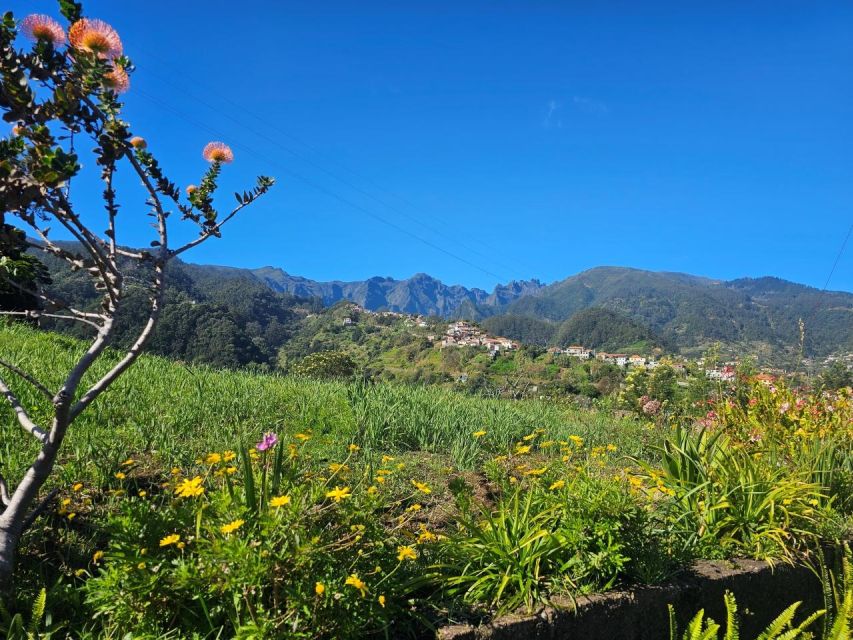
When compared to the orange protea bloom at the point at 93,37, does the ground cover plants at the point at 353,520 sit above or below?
below

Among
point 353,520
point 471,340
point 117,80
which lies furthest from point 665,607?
point 471,340

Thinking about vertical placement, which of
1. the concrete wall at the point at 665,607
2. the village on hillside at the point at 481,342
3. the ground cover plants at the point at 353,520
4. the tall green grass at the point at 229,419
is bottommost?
the concrete wall at the point at 665,607

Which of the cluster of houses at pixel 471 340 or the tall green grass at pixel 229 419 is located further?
the cluster of houses at pixel 471 340

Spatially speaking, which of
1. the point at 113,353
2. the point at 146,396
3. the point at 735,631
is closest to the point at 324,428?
the point at 146,396

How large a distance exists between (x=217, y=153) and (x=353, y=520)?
170 cm

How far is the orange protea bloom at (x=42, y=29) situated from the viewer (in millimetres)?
1789

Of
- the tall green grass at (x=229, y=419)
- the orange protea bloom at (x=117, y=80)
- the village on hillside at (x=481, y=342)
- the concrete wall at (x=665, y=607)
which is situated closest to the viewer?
the orange protea bloom at (x=117, y=80)

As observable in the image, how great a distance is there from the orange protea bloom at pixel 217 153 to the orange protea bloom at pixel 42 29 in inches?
25.5

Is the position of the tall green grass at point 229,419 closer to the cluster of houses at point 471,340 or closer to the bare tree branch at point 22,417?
the bare tree branch at point 22,417

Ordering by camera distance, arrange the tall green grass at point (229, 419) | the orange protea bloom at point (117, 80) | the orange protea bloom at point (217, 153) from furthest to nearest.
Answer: the tall green grass at point (229, 419)
the orange protea bloom at point (217, 153)
the orange protea bloom at point (117, 80)

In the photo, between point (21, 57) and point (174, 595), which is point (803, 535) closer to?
point (174, 595)

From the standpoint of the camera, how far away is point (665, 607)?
241 centimetres

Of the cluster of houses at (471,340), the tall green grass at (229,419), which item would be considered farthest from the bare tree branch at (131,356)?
the cluster of houses at (471,340)

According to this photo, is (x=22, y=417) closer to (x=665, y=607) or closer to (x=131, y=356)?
(x=131, y=356)
